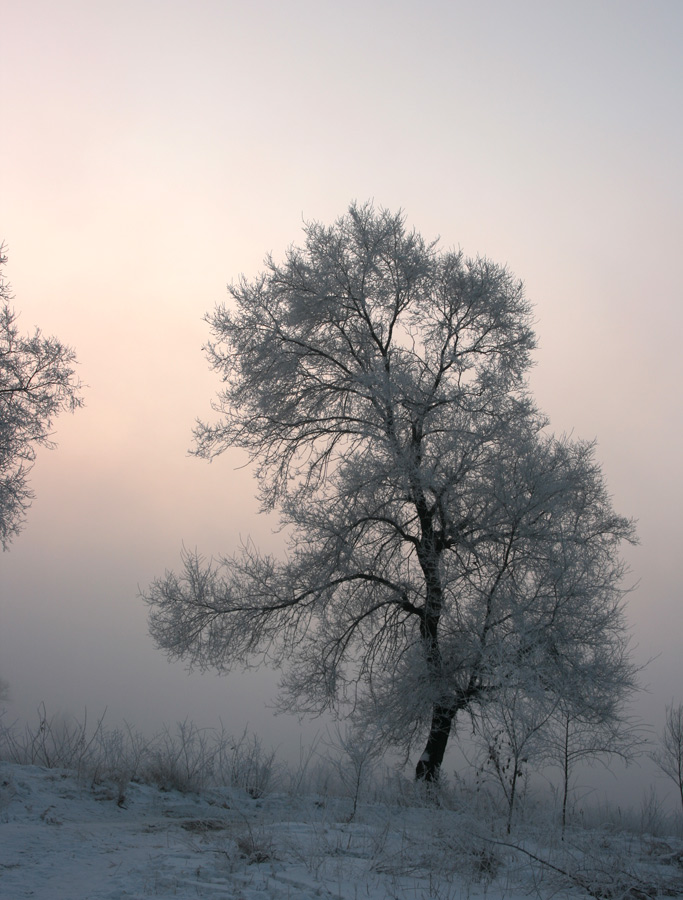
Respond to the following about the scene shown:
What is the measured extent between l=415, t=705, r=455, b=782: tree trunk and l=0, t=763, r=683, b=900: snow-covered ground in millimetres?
2874

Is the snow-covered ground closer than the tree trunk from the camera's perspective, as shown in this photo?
Yes

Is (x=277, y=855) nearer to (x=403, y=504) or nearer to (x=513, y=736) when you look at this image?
(x=513, y=736)

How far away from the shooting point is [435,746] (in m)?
10.1

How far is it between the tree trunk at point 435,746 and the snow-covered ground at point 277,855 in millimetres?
2874

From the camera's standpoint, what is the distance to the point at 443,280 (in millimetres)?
11633

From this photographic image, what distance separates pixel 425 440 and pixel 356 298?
2.90 metres

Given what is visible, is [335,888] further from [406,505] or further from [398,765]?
[406,505]

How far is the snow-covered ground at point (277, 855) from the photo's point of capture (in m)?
4.13

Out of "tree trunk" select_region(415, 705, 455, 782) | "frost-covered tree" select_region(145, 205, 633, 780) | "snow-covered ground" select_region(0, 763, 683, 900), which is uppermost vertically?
"frost-covered tree" select_region(145, 205, 633, 780)

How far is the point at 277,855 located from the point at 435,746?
19.0 feet

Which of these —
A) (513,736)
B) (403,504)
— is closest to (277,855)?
(513,736)

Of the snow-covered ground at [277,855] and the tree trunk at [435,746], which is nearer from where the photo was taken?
the snow-covered ground at [277,855]

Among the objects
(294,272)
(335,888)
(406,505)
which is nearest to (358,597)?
(406,505)

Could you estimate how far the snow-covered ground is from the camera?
163 inches
